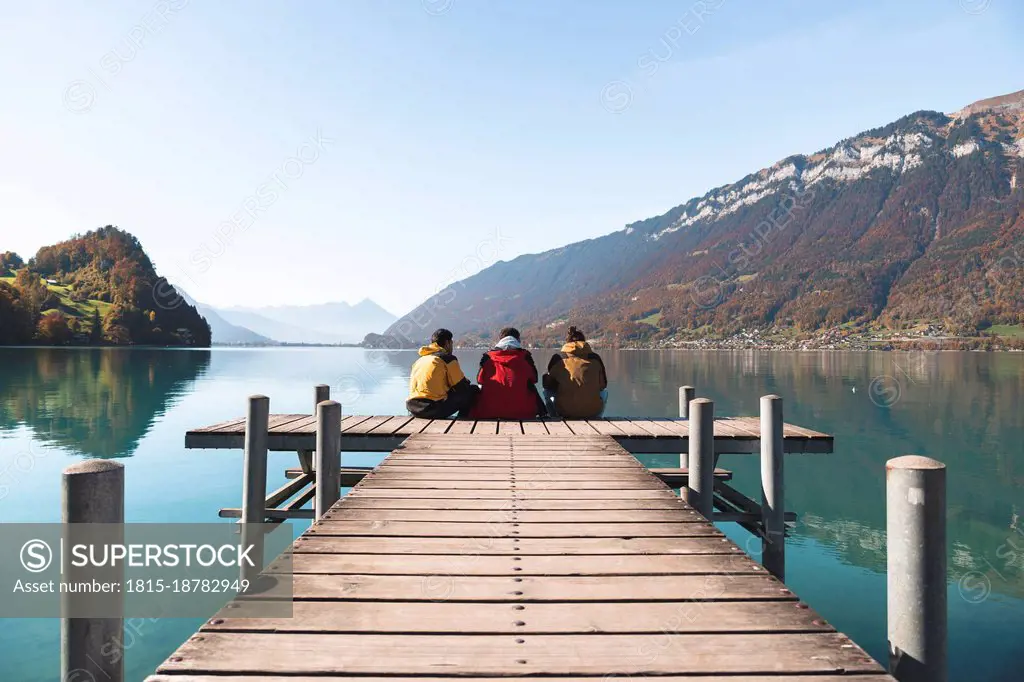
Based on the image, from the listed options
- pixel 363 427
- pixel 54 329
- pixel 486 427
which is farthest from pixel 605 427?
pixel 54 329

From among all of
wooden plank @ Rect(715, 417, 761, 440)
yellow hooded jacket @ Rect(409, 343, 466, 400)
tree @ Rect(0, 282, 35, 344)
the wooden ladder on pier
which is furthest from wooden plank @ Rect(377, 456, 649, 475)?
tree @ Rect(0, 282, 35, 344)

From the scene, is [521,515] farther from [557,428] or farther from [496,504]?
[557,428]

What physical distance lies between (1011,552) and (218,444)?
1626cm

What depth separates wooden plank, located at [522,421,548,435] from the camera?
927 centimetres

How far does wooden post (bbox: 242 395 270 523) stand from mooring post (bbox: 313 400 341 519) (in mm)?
913

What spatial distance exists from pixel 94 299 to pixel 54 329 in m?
25.1

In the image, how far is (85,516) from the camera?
123 inches

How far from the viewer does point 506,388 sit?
10430mm

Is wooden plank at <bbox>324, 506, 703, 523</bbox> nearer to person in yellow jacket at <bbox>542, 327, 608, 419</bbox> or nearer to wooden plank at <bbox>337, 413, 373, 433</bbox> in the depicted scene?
wooden plank at <bbox>337, 413, 373, 433</bbox>

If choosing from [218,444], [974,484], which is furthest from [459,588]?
[974,484]

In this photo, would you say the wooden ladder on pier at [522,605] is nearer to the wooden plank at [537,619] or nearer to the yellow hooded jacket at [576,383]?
the wooden plank at [537,619]

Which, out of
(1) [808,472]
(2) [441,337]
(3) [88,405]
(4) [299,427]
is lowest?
(1) [808,472]

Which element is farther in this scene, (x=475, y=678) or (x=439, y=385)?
(x=439, y=385)

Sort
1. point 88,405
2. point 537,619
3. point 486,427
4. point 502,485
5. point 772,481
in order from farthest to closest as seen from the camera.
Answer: point 88,405 → point 486,427 → point 772,481 → point 502,485 → point 537,619
